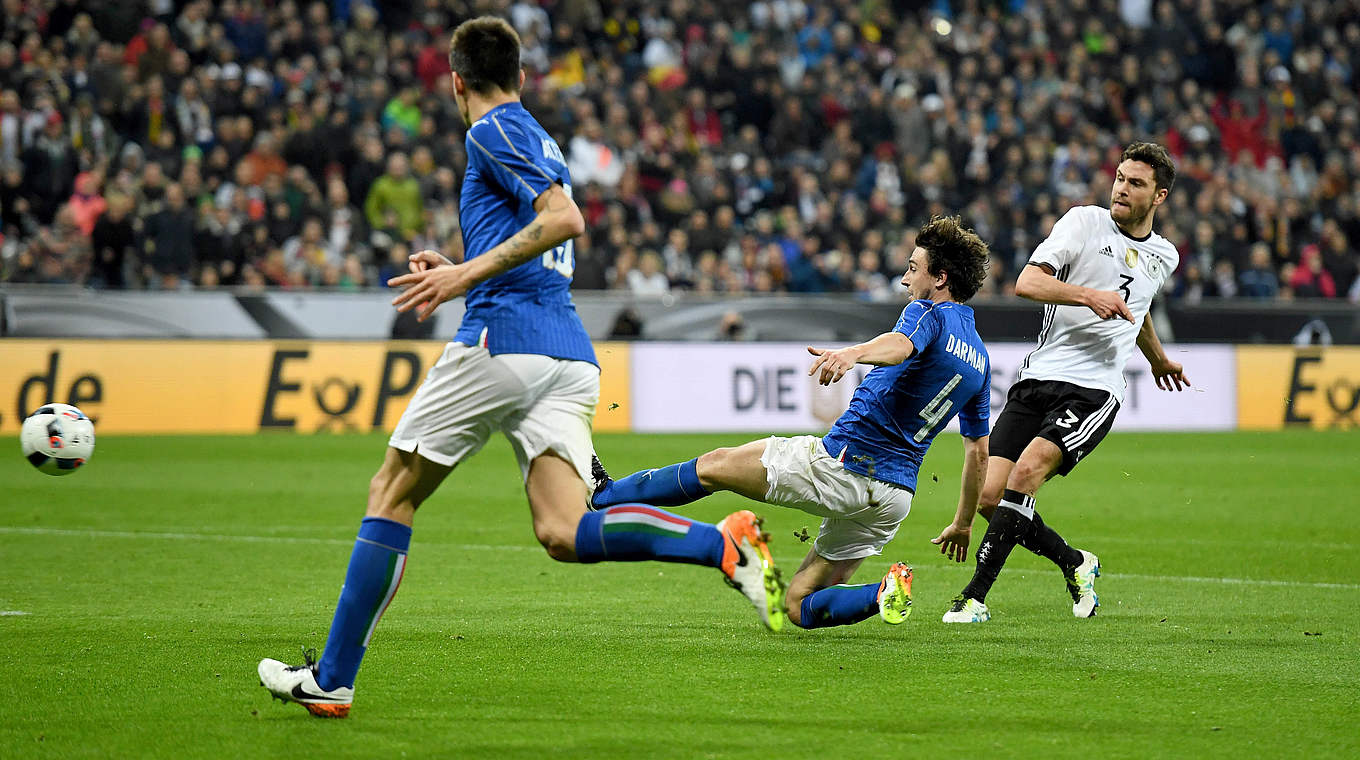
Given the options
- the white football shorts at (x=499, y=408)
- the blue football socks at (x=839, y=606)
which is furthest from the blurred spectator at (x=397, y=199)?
the white football shorts at (x=499, y=408)

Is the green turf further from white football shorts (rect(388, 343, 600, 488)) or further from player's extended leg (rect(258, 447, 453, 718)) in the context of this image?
white football shorts (rect(388, 343, 600, 488))

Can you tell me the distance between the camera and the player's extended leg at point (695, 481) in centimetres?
612

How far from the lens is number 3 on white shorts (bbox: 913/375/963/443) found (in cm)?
612

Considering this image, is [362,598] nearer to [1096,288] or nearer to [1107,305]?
[1107,305]

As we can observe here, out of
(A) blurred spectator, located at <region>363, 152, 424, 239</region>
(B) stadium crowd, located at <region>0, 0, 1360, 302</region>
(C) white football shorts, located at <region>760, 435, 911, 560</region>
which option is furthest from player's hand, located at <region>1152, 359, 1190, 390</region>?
(A) blurred spectator, located at <region>363, 152, 424, 239</region>

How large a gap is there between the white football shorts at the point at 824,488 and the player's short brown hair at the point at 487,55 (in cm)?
190

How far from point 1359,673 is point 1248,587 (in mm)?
2447

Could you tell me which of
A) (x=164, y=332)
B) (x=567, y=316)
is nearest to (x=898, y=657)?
(x=567, y=316)

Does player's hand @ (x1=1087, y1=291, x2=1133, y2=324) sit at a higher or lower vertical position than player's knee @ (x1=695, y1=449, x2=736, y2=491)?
higher

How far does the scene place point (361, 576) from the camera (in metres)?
4.61

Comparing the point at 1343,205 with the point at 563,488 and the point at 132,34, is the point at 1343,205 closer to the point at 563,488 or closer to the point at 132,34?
the point at 132,34

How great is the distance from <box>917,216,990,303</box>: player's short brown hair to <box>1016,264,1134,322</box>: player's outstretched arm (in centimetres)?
51

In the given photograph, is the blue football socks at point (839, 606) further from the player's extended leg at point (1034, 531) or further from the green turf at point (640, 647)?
the player's extended leg at point (1034, 531)

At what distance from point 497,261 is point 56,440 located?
5163 mm
